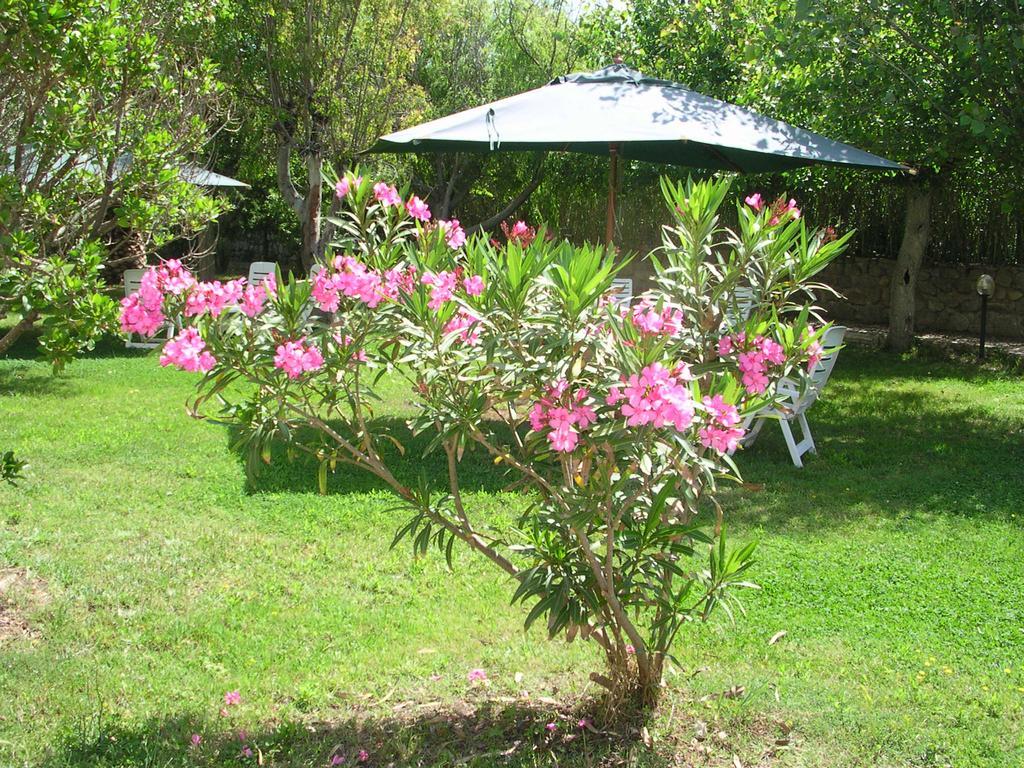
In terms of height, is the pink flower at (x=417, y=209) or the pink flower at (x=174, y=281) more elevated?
the pink flower at (x=417, y=209)

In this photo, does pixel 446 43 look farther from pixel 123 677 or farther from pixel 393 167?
pixel 123 677

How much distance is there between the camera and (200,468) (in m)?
6.07

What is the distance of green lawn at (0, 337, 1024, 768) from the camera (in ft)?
9.91

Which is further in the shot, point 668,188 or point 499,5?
point 499,5

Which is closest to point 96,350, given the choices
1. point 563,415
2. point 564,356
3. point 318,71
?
point 318,71

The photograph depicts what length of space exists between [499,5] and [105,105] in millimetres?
15441

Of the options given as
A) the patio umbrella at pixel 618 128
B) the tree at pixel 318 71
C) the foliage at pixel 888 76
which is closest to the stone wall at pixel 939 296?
the foliage at pixel 888 76

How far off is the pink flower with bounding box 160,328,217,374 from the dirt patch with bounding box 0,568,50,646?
176cm

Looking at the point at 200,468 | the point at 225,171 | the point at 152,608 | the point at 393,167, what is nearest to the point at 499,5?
the point at 393,167

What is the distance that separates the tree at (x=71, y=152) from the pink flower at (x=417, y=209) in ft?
3.95

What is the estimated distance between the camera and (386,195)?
9.77ft

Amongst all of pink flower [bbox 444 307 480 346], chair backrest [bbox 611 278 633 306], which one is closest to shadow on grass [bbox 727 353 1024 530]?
chair backrest [bbox 611 278 633 306]

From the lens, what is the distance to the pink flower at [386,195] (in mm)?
2926

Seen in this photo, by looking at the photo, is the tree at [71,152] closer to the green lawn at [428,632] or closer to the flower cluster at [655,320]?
the green lawn at [428,632]
